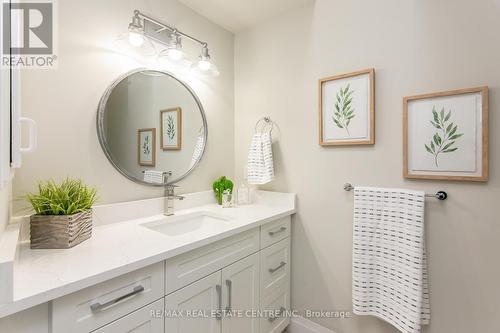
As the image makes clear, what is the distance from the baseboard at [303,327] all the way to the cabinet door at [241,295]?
1.44 feet

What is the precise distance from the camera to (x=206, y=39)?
6.24 ft

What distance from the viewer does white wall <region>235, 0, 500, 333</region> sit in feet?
3.87

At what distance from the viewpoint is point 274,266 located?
1.63 metres

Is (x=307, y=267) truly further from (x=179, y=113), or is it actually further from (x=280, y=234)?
(x=179, y=113)

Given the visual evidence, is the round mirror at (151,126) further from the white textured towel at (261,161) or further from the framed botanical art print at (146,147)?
the white textured towel at (261,161)

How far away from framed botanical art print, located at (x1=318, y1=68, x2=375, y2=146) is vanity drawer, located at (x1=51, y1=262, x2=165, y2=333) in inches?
48.5

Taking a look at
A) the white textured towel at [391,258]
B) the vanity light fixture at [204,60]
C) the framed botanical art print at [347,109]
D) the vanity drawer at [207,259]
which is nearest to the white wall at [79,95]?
the vanity light fixture at [204,60]

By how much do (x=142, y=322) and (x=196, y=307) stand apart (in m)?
0.26

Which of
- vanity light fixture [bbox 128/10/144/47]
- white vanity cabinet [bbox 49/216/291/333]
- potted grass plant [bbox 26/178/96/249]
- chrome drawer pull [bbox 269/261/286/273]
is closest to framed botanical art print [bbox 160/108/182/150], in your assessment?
vanity light fixture [bbox 128/10/144/47]

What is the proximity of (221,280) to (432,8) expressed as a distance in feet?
5.73

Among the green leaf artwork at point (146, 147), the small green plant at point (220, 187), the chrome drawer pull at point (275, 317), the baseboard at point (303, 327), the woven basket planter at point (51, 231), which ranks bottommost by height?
the baseboard at point (303, 327)

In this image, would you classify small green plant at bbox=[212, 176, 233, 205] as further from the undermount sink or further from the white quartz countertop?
the white quartz countertop

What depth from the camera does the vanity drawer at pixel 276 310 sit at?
154 cm

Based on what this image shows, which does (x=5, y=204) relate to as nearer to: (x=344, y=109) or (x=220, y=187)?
(x=220, y=187)
